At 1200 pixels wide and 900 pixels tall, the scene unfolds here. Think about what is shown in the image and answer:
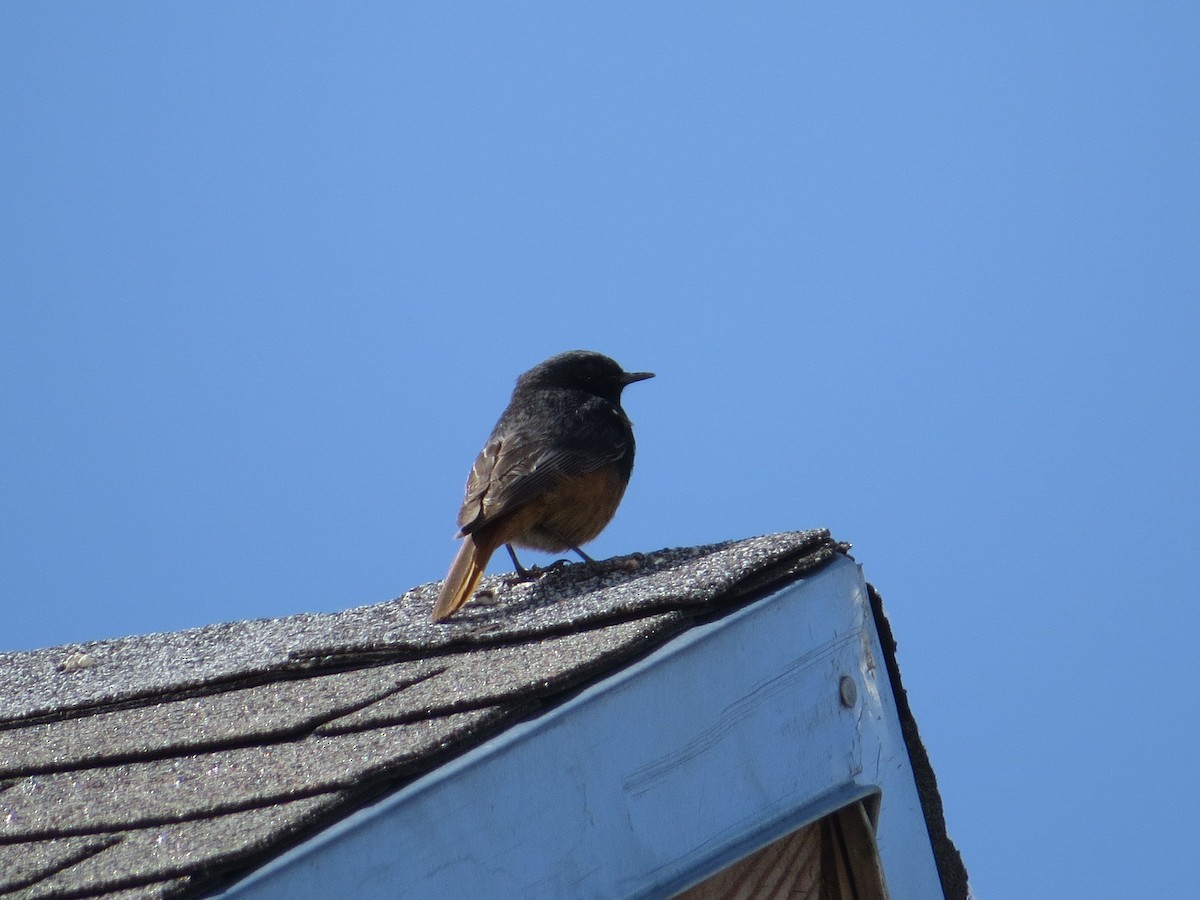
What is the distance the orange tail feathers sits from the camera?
3.62 m

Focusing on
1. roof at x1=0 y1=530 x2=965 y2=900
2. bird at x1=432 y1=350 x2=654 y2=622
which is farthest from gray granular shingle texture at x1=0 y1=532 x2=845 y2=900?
bird at x1=432 y1=350 x2=654 y2=622

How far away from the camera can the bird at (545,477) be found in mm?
4129

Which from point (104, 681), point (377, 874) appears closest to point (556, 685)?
point (377, 874)

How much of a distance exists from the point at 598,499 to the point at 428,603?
80cm

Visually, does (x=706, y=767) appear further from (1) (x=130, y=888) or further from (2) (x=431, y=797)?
(1) (x=130, y=888)

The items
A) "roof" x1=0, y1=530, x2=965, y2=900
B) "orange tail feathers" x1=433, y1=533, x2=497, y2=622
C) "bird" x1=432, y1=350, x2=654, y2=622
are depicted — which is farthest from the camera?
"bird" x1=432, y1=350, x2=654, y2=622

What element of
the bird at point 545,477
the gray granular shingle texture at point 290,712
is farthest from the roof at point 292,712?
the bird at point 545,477

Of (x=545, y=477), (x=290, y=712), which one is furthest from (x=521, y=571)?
(x=290, y=712)

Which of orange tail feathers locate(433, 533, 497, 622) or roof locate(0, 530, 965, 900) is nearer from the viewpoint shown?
roof locate(0, 530, 965, 900)

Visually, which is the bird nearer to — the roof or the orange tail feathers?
the orange tail feathers

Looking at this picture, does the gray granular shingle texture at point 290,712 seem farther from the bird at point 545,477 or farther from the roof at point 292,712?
the bird at point 545,477

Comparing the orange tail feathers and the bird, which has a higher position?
the bird

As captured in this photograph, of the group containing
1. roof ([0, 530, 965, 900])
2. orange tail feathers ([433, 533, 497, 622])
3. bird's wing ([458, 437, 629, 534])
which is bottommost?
roof ([0, 530, 965, 900])

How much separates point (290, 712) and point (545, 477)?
140cm
